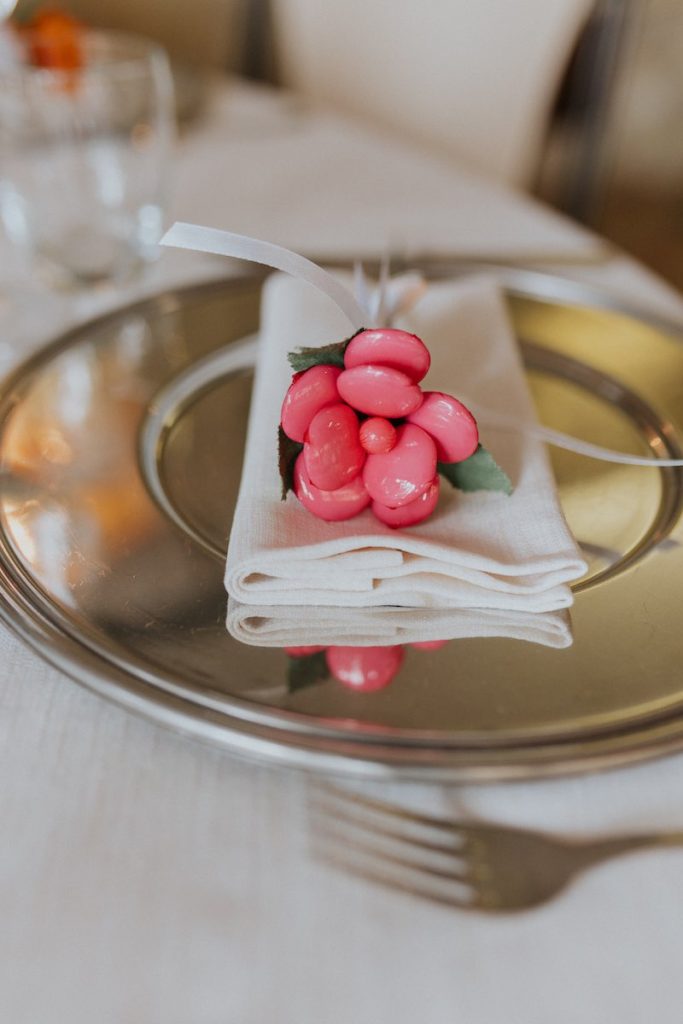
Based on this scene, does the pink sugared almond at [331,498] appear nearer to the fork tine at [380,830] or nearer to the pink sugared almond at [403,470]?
the pink sugared almond at [403,470]

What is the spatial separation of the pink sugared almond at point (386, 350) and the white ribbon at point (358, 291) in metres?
0.04

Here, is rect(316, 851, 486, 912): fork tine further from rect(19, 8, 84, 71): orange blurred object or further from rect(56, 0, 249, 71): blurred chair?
rect(56, 0, 249, 71): blurred chair

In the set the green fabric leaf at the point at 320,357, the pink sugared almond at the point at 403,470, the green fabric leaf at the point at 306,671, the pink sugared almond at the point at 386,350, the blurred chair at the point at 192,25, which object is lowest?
the blurred chair at the point at 192,25

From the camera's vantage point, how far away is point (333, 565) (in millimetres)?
411

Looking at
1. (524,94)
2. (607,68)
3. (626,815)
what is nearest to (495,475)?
(626,815)

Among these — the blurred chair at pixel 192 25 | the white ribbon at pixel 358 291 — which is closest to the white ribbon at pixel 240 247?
the white ribbon at pixel 358 291

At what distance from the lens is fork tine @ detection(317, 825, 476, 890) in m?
0.33

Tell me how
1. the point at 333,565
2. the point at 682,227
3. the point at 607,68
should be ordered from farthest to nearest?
the point at 682,227
the point at 607,68
the point at 333,565

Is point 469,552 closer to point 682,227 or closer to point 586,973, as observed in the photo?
point 586,973

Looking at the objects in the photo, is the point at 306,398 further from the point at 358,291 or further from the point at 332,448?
the point at 358,291

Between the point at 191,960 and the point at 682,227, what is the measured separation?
2430 millimetres

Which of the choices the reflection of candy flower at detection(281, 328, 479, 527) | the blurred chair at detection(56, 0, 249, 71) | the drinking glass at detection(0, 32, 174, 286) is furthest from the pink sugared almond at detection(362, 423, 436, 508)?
the blurred chair at detection(56, 0, 249, 71)

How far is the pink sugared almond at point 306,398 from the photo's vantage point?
43 centimetres

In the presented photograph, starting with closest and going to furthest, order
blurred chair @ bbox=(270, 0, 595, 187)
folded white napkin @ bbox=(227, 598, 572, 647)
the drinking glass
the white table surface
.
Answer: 1. the white table surface
2. folded white napkin @ bbox=(227, 598, 572, 647)
3. the drinking glass
4. blurred chair @ bbox=(270, 0, 595, 187)
